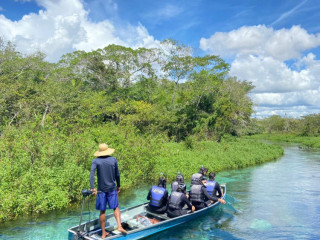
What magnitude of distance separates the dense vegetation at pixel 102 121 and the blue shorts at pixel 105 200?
3953 millimetres

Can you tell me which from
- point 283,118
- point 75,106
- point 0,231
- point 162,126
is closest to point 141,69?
point 162,126

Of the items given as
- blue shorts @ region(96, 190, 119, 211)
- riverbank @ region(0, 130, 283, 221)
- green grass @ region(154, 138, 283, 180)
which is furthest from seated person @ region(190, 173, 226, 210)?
green grass @ region(154, 138, 283, 180)

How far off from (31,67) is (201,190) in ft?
84.7

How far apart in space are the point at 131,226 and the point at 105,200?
195cm

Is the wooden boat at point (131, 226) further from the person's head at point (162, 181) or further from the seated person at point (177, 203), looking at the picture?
the person's head at point (162, 181)

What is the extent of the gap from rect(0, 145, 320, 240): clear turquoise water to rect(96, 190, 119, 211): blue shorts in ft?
2.75

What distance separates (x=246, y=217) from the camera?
1173 centimetres

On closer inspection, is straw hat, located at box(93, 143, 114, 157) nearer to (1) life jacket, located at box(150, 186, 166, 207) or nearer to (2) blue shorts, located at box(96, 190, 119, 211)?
(2) blue shorts, located at box(96, 190, 119, 211)

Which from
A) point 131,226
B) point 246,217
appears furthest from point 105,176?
point 246,217

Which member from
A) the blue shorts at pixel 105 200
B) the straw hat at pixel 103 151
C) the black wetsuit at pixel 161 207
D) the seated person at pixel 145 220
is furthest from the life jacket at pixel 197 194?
the straw hat at pixel 103 151

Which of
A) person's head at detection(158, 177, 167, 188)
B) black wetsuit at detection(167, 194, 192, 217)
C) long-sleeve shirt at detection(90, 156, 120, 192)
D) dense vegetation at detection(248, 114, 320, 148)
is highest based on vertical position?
dense vegetation at detection(248, 114, 320, 148)

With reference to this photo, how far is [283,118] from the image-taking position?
82.1 metres

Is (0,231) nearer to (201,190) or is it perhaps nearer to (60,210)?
(60,210)

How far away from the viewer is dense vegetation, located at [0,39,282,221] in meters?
11.7
